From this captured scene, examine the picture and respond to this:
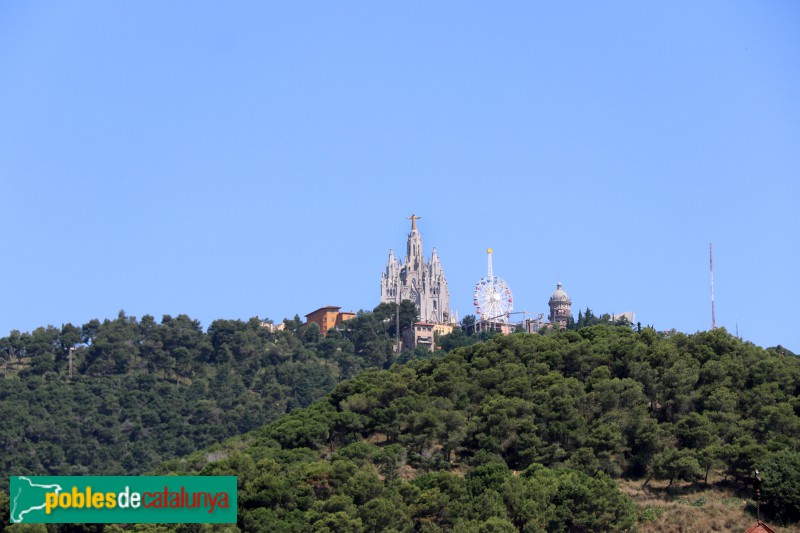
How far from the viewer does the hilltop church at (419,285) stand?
596ft

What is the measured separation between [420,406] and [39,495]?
2906 centimetres

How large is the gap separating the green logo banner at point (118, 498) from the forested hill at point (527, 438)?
10.8 metres

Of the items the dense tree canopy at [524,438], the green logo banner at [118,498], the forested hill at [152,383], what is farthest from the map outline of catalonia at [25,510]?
the forested hill at [152,383]

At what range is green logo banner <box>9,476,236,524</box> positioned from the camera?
38812 millimetres

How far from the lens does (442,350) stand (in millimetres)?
133000

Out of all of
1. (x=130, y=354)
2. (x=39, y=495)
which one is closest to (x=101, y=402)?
(x=130, y=354)

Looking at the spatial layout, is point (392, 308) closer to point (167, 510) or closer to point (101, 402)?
point (101, 402)

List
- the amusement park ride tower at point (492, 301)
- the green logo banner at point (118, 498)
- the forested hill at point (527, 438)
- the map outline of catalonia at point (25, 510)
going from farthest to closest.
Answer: the amusement park ride tower at point (492, 301), the forested hill at point (527, 438), the map outline of catalonia at point (25, 510), the green logo banner at point (118, 498)

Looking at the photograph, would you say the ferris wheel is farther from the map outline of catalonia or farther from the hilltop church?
the map outline of catalonia

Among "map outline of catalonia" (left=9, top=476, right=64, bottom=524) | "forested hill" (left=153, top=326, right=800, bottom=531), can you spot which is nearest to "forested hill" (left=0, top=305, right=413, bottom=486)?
"forested hill" (left=153, top=326, right=800, bottom=531)

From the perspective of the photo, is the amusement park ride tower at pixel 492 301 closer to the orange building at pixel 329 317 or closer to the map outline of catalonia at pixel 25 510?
the orange building at pixel 329 317


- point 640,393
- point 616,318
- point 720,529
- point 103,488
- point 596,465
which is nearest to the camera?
point 103,488

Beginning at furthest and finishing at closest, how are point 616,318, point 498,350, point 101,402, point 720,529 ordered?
point 616,318
point 101,402
point 498,350
point 720,529

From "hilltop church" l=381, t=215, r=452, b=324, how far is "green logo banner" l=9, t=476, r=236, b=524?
137931mm
